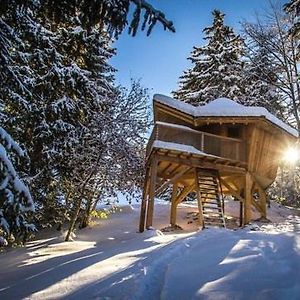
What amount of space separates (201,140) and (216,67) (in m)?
12.1

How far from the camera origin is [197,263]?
6133mm

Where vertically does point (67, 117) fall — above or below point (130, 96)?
below

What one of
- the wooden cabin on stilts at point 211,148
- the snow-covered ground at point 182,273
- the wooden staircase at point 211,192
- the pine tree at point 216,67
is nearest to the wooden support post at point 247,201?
the wooden cabin on stilts at point 211,148

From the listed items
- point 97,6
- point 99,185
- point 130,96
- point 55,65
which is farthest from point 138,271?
point 130,96

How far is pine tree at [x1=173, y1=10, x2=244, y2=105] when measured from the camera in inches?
960

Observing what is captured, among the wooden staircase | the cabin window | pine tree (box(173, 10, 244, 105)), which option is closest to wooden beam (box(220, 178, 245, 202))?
the wooden staircase

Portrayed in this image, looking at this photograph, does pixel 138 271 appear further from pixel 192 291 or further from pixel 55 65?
pixel 55 65

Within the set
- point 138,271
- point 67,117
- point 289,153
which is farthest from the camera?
point 289,153

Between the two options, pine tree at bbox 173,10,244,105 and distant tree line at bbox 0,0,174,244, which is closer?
distant tree line at bbox 0,0,174,244

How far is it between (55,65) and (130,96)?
18.3ft

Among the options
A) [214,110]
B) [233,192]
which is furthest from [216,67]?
[233,192]

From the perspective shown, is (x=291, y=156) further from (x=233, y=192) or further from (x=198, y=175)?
(x=198, y=175)

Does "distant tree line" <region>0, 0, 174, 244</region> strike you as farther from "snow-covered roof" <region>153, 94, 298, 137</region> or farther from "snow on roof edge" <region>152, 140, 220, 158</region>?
"snow on roof edge" <region>152, 140, 220, 158</region>

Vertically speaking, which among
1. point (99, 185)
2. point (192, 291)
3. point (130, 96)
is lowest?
point (192, 291)
